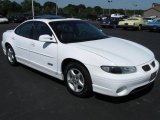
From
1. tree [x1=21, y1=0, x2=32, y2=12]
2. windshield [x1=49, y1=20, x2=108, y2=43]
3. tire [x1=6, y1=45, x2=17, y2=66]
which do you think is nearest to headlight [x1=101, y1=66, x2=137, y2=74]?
windshield [x1=49, y1=20, x2=108, y2=43]

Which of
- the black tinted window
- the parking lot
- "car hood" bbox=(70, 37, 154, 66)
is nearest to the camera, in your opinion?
the parking lot

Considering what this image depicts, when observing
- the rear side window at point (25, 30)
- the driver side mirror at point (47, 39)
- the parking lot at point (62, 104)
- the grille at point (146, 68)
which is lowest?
the parking lot at point (62, 104)

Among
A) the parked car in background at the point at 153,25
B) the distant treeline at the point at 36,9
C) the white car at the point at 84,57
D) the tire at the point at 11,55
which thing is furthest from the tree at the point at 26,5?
the white car at the point at 84,57

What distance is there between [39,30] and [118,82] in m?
2.66

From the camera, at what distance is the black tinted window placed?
19.3 feet

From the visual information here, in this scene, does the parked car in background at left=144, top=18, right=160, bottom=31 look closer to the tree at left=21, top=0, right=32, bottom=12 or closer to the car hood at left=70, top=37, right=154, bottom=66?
the car hood at left=70, top=37, right=154, bottom=66

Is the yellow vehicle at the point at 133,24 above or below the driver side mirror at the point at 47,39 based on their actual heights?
above

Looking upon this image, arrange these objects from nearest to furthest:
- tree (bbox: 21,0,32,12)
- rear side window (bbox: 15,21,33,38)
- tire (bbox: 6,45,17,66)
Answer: rear side window (bbox: 15,21,33,38)
tire (bbox: 6,45,17,66)
tree (bbox: 21,0,32,12)

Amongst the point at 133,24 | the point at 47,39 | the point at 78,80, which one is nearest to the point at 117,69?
the point at 78,80

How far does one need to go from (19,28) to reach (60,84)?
7.34 feet

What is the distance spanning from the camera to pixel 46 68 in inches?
227

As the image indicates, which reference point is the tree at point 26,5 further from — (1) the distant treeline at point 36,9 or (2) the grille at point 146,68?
(2) the grille at point 146,68

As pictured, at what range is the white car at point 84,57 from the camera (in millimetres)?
4512

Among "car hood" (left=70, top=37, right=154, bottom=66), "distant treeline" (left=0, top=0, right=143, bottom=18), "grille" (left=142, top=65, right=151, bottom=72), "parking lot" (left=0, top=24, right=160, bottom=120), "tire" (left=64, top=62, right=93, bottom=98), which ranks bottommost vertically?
"parking lot" (left=0, top=24, right=160, bottom=120)
